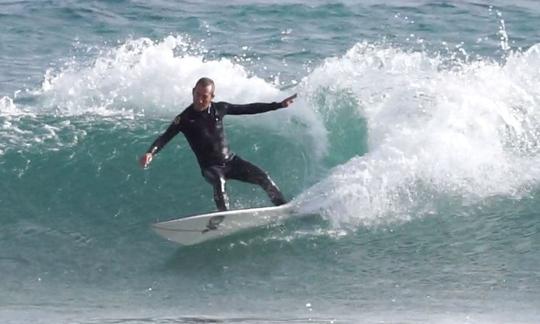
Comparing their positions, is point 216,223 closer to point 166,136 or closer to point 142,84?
point 166,136

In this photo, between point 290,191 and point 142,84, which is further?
point 142,84

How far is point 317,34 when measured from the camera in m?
19.4

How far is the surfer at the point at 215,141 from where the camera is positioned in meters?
10.2

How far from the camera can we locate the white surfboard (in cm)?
1009

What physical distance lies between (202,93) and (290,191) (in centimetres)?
219

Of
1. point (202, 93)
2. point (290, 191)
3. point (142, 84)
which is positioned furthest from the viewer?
point (142, 84)

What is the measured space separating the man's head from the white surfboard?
38.2 inches

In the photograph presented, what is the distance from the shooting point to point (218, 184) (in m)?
10.3

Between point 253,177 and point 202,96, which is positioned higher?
point 202,96

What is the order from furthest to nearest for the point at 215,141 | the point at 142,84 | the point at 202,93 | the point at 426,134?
the point at 142,84, the point at 426,134, the point at 215,141, the point at 202,93

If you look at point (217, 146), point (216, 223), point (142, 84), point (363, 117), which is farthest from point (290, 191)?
point (142, 84)

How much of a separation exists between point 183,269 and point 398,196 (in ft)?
7.94

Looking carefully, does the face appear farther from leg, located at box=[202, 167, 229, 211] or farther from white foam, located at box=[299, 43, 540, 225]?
white foam, located at box=[299, 43, 540, 225]

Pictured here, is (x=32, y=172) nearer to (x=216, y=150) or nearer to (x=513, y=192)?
(x=216, y=150)
